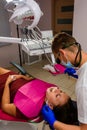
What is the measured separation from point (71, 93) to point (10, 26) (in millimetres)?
2114

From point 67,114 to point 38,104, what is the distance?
9.6 inches

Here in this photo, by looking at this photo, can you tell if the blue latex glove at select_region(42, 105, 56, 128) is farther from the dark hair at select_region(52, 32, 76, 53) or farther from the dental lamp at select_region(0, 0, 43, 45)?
the dental lamp at select_region(0, 0, 43, 45)

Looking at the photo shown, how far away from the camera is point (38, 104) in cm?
134

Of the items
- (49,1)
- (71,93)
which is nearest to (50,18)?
(49,1)

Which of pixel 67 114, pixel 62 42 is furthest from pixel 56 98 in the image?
pixel 62 42

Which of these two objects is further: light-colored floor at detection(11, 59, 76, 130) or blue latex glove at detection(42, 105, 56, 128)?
light-colored floor at detection(11, 59, 76, 130)

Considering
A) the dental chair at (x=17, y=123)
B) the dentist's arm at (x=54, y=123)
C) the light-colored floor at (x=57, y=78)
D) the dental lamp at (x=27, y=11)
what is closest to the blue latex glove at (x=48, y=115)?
the dentist's arm at (x=54, y=123)

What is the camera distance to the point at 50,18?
448 cm

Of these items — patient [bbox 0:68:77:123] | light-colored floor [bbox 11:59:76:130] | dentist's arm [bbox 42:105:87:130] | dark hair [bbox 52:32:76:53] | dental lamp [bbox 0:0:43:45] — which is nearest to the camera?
dentist's arm [bbox 42:105:87:130]

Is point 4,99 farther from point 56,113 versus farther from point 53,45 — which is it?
point 53,45

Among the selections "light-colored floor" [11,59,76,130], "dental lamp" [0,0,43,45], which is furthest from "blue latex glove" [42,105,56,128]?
"light-colored floor" [11,59,76,130]

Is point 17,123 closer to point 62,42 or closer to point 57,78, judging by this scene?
point 62,42

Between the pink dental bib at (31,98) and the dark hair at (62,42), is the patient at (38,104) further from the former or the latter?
the dark hair at (62,42)

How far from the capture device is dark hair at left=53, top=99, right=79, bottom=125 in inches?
49.1
